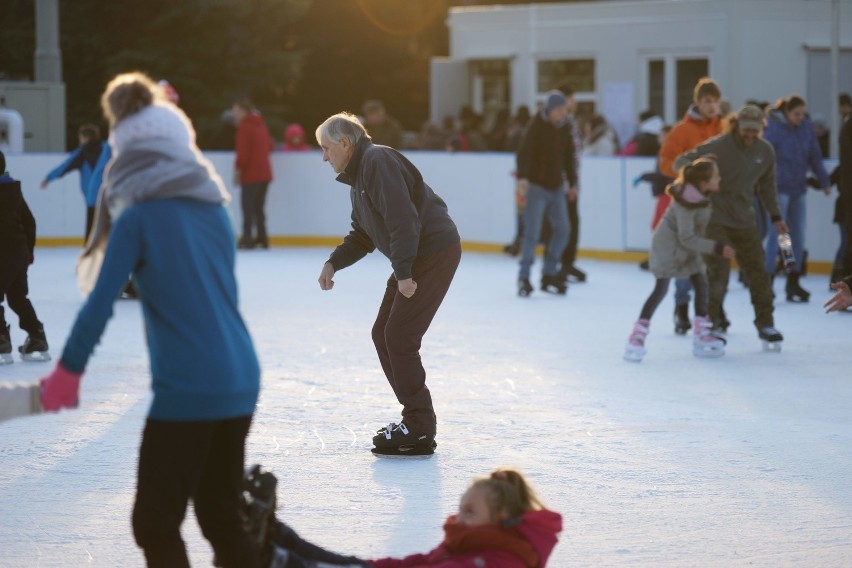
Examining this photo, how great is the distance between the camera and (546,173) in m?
12.1

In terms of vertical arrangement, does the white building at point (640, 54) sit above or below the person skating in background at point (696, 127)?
above

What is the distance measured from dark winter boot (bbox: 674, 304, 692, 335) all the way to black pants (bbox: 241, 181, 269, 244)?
7.61 m

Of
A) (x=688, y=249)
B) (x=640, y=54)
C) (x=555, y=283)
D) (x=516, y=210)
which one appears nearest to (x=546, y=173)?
(x=555, y=283)

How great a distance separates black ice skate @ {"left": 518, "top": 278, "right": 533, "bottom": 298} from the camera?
1236 centimetres

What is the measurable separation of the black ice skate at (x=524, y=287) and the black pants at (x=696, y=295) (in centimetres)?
332

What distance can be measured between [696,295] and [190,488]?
589 cm

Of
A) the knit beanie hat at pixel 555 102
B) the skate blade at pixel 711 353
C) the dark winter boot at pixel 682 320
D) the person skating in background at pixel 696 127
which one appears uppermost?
A: the knit beanie hat at pixel 555 102

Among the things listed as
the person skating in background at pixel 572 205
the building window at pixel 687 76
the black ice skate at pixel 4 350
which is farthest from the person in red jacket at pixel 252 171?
the black ice skate at pixel 4 350

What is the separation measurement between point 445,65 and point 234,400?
22977 millimetres

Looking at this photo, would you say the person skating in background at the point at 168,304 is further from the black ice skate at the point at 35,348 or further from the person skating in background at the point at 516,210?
the person skating in background at the point at 516,210

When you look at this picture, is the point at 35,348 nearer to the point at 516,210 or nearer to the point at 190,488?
the point at 190,488

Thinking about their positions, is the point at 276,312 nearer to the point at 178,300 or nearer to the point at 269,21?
the point at 178,300

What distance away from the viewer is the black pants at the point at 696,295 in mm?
8961

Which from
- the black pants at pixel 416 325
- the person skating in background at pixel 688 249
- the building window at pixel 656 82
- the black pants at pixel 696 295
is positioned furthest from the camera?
the building window at pixel 656 82
